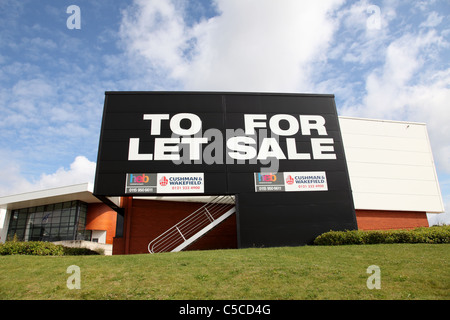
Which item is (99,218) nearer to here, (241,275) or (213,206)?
(213,206)

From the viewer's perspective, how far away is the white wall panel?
2283 centimetres

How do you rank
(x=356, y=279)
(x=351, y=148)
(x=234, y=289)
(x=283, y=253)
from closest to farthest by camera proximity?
(x=234, y=289), (x=356, y=279), (x=283, y=253), (x=351, y=148)

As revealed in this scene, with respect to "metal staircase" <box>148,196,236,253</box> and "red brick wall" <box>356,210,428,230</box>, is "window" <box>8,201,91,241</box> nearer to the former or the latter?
"metal staircase" <box>148,196,236,253</box>

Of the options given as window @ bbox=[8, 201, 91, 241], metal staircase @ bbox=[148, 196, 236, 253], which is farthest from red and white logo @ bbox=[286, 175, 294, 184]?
window @ bbox=[8, 201, 91, 241]

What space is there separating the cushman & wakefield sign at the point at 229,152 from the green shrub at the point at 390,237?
1.38 meters

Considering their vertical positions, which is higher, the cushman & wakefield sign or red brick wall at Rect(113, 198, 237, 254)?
the cushman & wakefield sign

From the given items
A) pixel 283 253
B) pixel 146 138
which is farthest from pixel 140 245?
pixel 283 253

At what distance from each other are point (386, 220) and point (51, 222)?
2820 cm

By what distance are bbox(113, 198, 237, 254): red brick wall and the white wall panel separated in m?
9.56

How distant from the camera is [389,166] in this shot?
933 inches

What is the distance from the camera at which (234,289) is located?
8812 mm

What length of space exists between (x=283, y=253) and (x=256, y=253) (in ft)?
3.73

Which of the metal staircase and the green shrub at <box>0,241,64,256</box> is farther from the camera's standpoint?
the metal staircase
